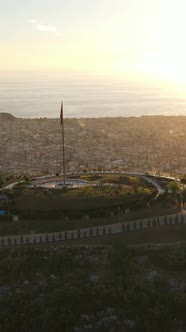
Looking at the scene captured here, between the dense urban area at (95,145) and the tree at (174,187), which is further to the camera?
the dense urban area at (95,145)

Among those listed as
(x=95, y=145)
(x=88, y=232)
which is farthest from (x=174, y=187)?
(x=95, y=145)

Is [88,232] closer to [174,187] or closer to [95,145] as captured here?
[174,187]

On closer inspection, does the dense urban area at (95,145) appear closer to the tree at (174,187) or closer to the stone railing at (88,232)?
the tree at (174,187)

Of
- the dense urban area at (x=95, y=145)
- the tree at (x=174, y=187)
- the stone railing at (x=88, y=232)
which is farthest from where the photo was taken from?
the dense urban area at (x=95, y=145)

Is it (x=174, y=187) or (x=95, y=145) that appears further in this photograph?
(x=95, y=145)

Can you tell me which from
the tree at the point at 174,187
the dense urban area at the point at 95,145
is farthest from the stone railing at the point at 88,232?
the dense urban area at the point at 95,145
